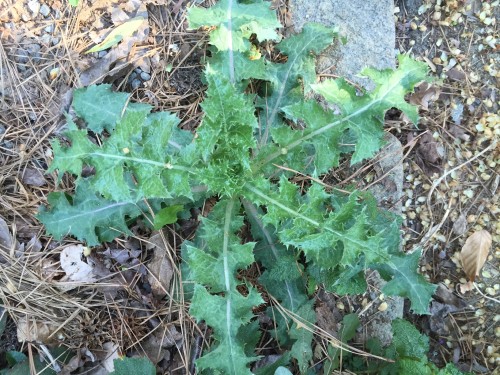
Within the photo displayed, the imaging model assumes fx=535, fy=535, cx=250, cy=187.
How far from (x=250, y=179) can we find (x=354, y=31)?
1183 millimetres

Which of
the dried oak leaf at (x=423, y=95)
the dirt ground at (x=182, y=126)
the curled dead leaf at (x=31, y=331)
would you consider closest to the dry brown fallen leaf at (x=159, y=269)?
the dirt ground at (x=182, y=126)

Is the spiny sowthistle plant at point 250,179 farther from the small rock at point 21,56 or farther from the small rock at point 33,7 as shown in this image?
the small rock at point 33,7

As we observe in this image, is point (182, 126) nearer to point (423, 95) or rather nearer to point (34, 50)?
point (34, 50)

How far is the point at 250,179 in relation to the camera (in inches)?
96.5

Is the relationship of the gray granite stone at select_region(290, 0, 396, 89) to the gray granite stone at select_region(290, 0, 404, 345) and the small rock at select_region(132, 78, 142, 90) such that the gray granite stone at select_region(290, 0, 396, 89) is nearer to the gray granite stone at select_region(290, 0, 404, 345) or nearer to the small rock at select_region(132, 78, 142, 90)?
the gray granite stone at select_region(290, 0, 404, 345)

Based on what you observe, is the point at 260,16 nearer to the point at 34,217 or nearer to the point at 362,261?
the point at 362,261

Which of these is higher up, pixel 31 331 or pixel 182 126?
pixel 182 126

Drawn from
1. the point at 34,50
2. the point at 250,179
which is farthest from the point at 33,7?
the point at 250,179

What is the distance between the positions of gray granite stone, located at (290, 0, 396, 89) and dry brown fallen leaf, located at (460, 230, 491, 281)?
1.04 metres

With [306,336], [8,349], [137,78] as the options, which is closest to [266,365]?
[306,336]

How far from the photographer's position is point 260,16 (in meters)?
2.62

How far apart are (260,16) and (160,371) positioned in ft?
6.04

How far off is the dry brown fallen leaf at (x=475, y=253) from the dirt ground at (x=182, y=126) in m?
0.04

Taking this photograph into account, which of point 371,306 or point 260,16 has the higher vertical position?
point 260,16
